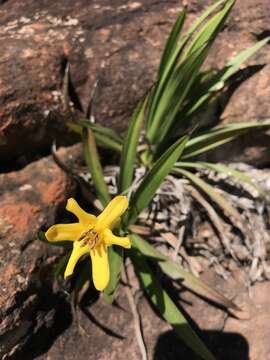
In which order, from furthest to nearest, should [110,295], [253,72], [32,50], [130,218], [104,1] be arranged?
[104,1], [253,72], [32,50], [130,218], [110,295]

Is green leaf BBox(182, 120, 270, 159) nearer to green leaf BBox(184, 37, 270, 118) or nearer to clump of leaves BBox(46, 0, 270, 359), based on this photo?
clump of leaves BBox(46, 0, 270, 359)

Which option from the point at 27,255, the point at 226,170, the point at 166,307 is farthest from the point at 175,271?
the point at 27,255

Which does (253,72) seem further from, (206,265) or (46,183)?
(46,183)

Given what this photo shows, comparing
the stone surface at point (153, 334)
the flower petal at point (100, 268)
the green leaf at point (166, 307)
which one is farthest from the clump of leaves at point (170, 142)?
the flower petal at point (100, 268)

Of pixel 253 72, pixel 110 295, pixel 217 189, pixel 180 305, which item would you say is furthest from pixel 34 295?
pixel 253 72

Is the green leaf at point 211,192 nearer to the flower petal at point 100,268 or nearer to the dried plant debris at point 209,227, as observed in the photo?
the dried plant debris at point 209,227

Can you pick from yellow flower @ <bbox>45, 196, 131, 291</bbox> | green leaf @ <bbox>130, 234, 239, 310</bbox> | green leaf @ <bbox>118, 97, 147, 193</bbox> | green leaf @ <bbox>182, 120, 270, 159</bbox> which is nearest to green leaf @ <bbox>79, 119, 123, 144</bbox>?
green leaf @ <bbox>118, 97, 147, 193</bbox>
